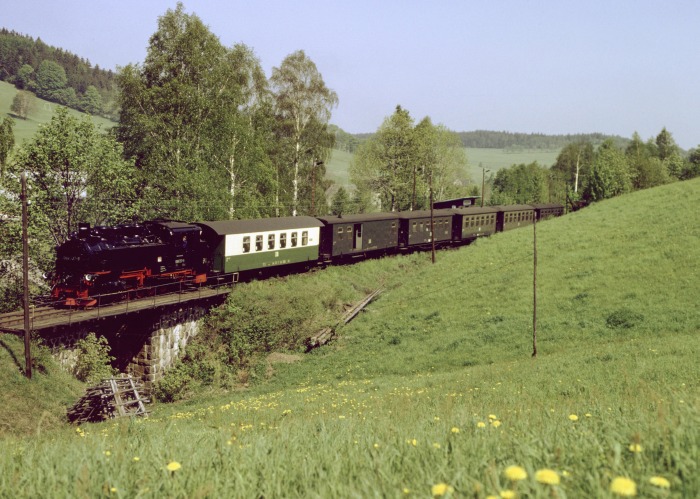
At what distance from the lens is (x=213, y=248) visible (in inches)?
1163

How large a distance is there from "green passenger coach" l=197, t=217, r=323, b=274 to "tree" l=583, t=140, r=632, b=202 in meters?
58.2

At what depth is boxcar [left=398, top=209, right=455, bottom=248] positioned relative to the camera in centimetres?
4606

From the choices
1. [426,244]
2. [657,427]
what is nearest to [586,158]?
[426,244]

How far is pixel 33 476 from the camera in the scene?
4223 mm

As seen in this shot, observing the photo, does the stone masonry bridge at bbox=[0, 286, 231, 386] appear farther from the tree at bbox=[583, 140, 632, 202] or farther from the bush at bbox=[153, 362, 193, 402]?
the tree at bbox=[583, 140, 632, 202]

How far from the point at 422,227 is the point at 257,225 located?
67.7 ft

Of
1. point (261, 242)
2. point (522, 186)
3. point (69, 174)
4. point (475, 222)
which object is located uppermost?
point (522, 186)

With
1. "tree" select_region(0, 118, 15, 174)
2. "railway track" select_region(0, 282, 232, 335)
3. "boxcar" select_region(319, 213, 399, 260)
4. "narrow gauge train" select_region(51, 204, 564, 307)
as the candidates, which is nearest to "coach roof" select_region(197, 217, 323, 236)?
"narrow gauge train" select_region(51, 204, 564, 307)

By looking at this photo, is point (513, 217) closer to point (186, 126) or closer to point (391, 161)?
point (391, 161)

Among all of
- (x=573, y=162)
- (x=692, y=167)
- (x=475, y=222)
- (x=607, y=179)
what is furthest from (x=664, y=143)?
(x=475, y=222)

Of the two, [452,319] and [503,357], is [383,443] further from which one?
[452,319]

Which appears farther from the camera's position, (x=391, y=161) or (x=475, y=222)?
(x=391, y=161)

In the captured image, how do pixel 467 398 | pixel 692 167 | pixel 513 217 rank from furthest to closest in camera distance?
pixel 692 167
pixel 513 217
pixel 467 398

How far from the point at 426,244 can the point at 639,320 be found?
25275 mm
